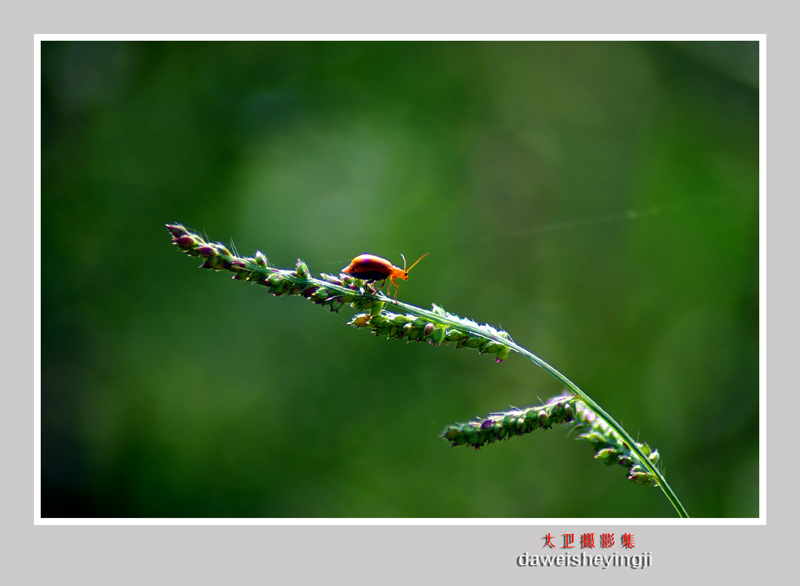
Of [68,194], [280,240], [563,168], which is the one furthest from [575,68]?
[68,194]

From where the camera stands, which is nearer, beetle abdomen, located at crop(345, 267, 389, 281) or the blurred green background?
beetle abdomen, located at crop(345, 267, 389, 281)

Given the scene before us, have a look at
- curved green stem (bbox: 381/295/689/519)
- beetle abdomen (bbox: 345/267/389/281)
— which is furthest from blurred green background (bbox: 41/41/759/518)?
curved green stem (bbox: 381/295/689/519)

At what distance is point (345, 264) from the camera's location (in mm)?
7738

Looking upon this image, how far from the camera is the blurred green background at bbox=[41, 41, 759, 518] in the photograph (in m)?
7.59

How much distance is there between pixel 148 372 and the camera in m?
7.86

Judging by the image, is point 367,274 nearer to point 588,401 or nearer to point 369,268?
point 369,268

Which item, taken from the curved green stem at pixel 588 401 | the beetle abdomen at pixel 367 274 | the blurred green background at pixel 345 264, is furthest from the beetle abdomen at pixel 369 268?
the blurred green background at pixel 345 264

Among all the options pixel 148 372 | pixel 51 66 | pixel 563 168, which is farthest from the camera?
pixel 563 168

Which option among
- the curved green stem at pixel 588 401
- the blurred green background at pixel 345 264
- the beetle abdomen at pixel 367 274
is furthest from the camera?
the blurred green background at pixel 345 264

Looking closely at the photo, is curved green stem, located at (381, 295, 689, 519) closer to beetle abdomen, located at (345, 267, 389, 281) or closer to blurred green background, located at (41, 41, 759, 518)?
beetle abdomen, located at (345, 267, 389, 281)

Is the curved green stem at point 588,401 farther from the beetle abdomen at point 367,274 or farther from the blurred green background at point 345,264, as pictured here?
the blurred green background at point 345,264

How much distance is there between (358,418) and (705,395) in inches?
220

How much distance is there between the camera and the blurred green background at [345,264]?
299 inches

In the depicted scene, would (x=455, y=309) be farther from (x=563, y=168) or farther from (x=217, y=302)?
(x=217, y=302)
